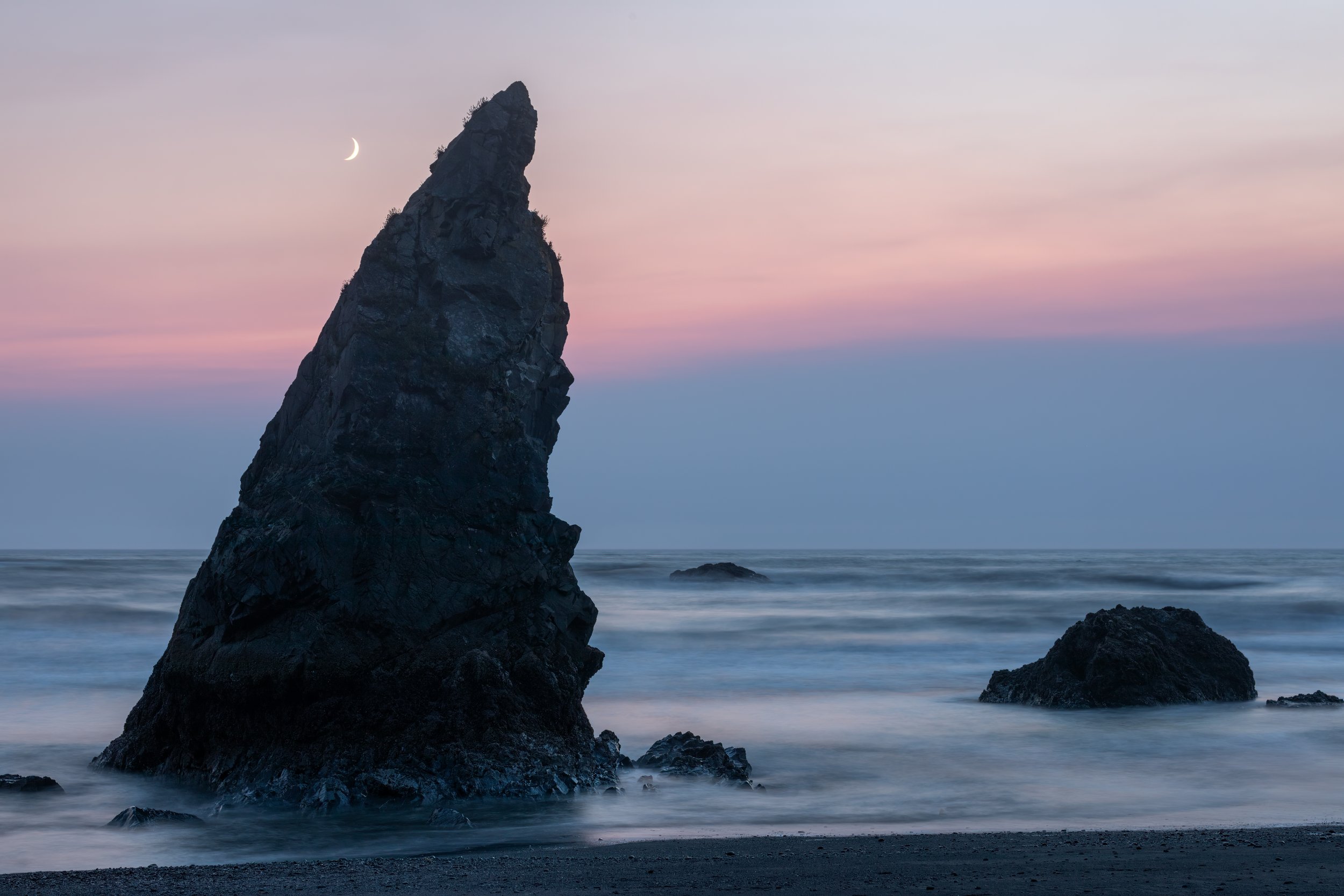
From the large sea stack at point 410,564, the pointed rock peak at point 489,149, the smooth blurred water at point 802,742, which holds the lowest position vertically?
the smooth blurred water at point 802,742

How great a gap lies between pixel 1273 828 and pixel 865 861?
15.0ft

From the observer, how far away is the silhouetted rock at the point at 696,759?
1515 cm

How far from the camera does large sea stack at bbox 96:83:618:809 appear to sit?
13398mm

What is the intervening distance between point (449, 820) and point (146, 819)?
306 centimetres

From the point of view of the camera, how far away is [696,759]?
15367 mm

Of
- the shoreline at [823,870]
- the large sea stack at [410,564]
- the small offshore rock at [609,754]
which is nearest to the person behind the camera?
the shoreline at [823,870]

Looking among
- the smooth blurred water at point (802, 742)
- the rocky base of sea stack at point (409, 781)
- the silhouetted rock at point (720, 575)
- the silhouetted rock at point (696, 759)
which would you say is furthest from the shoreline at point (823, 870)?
the silhouetted rock at point (720, 575)

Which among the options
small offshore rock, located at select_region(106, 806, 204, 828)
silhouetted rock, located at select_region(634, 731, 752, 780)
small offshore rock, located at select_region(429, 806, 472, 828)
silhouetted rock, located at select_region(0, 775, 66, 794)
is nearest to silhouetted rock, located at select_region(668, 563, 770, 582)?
silhouetted rock, located at select_region(634, 731, 752, 780)

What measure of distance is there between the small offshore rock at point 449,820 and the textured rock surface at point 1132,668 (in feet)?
39.9

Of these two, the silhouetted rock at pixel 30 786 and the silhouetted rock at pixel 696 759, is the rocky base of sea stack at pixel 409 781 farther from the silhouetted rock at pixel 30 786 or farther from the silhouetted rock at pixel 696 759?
the silhouetted rock at pixel 30 786

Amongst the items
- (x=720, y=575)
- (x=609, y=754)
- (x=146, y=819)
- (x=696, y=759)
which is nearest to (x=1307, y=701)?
(x=696, y=759)

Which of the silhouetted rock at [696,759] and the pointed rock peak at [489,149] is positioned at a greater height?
the pointed rock peak at [489,149]

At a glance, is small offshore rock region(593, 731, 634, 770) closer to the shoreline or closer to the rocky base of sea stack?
the rocky base of sea stack

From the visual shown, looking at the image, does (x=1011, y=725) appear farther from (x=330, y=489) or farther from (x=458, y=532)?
(x=330, y=489)
